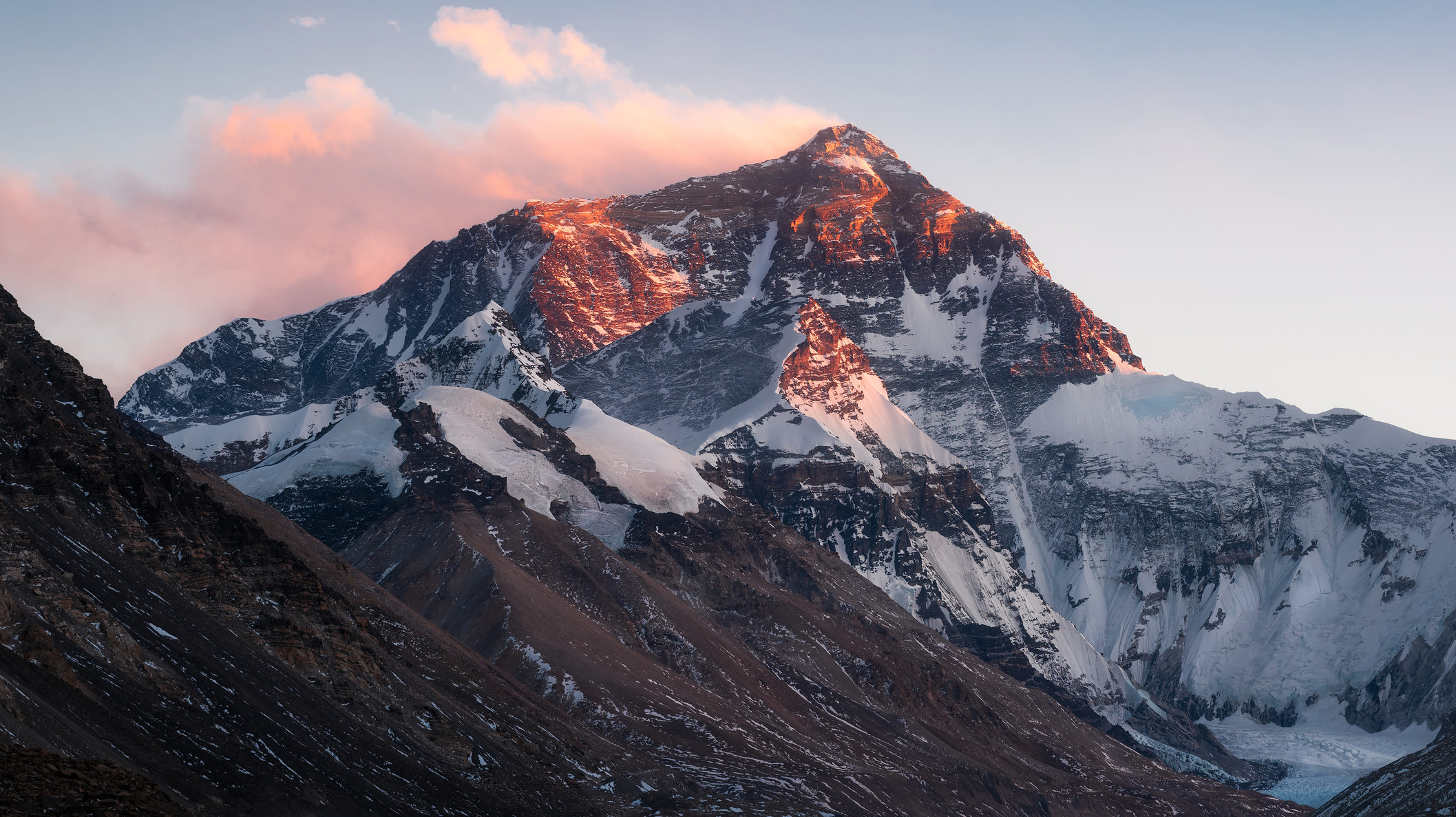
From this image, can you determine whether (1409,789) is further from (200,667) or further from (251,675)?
(200,667)

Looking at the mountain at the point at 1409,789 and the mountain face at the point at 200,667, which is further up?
the mountain at the point at 1409,789

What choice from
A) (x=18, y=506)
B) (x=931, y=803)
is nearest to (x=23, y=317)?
(x=18, y=506)

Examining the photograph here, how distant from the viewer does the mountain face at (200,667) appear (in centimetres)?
8119

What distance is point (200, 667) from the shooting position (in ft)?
325

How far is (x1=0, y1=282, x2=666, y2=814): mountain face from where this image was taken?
266ft

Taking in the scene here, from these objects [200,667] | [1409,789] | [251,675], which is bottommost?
[251,675]

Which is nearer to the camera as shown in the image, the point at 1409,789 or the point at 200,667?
the point at 200,667

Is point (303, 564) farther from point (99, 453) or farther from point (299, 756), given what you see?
point (299, 756)

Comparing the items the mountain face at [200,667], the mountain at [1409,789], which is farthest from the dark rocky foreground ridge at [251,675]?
the mountain at [1409,789]

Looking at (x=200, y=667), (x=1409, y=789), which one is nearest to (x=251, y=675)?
(x=200, y=667)

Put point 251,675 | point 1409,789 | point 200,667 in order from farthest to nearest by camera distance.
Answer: point 1409,789 → point 251,675 → point 200,667

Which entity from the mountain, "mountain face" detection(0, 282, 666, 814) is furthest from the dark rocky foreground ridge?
the mountain

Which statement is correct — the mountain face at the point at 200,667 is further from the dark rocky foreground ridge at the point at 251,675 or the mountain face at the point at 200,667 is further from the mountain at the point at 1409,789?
the mountain at the point at 1409,789

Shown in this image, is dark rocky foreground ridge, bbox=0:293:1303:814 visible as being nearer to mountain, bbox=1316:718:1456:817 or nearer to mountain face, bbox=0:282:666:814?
mountain face, bbox=0:282:666:814
